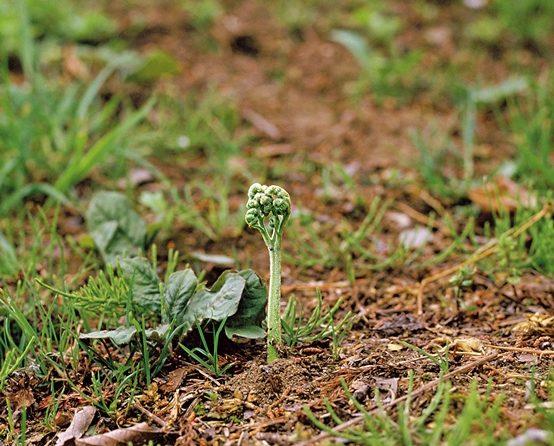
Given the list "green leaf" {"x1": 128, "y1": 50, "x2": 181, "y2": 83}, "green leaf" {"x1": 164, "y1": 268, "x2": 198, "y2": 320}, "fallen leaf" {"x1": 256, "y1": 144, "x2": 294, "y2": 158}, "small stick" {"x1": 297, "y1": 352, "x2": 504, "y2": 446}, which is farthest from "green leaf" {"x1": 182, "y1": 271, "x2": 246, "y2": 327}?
"green leaf" {"x1": 128, "y1": 50, "x2": 181, "y2": 83}

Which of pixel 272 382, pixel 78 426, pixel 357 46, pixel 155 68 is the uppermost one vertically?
pixel 357 46

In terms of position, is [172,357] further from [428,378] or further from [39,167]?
[39,167]

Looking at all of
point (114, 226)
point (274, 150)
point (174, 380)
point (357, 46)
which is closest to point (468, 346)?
point (174, 380)

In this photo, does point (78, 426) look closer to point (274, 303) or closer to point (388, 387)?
point (274, 303)

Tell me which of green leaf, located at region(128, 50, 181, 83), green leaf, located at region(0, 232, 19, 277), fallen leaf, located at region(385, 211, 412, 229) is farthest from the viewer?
green leaf, located at region(128, 50, 181, 83)

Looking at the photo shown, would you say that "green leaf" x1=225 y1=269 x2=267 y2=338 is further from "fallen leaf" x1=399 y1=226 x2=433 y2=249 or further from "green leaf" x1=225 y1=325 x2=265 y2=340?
"fallen leaf" x1=399 y1=226 x2=433 y2=249

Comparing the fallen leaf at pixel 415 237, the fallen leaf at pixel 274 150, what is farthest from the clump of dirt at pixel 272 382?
the fallen leaf at pixel 274 150
